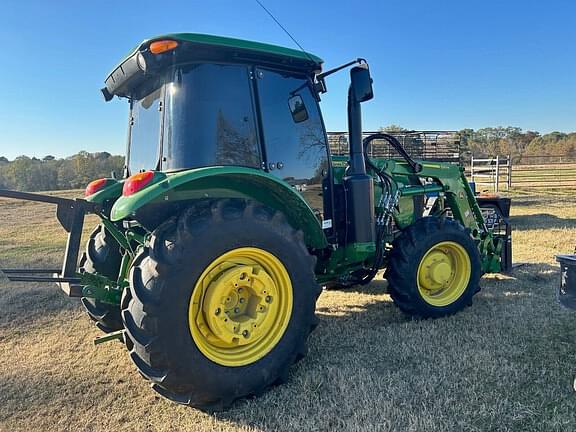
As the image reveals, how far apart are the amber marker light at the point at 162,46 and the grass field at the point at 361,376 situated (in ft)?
7.57

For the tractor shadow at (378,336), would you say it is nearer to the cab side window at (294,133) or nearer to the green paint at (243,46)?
the cab side window at (294,133)

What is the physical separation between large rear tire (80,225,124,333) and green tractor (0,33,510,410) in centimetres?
1

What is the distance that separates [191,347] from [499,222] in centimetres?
502

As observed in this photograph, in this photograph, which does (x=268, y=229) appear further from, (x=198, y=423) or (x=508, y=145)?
(x=508, y=145)

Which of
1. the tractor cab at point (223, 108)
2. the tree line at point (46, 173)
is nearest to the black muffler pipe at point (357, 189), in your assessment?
the tractor cab at point (223, 108)

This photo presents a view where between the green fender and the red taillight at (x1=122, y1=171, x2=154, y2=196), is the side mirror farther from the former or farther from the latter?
the red taillight at (x1=122, y1=171, x2=154, y2=196)

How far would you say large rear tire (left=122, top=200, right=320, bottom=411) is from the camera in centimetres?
256

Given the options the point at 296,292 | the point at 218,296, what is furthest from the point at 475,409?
the point at 218,296

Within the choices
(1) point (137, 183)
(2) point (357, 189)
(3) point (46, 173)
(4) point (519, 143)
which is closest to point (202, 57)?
(1) point (137, 183)

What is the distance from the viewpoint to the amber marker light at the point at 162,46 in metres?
2.83

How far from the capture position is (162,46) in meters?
2.83

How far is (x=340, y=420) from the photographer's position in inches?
102

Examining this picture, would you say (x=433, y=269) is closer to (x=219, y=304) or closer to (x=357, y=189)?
(x=357, y=189)

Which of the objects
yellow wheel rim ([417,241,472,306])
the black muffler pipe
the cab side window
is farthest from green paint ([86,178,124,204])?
yellow wheel rim ([417,241,472,306])
